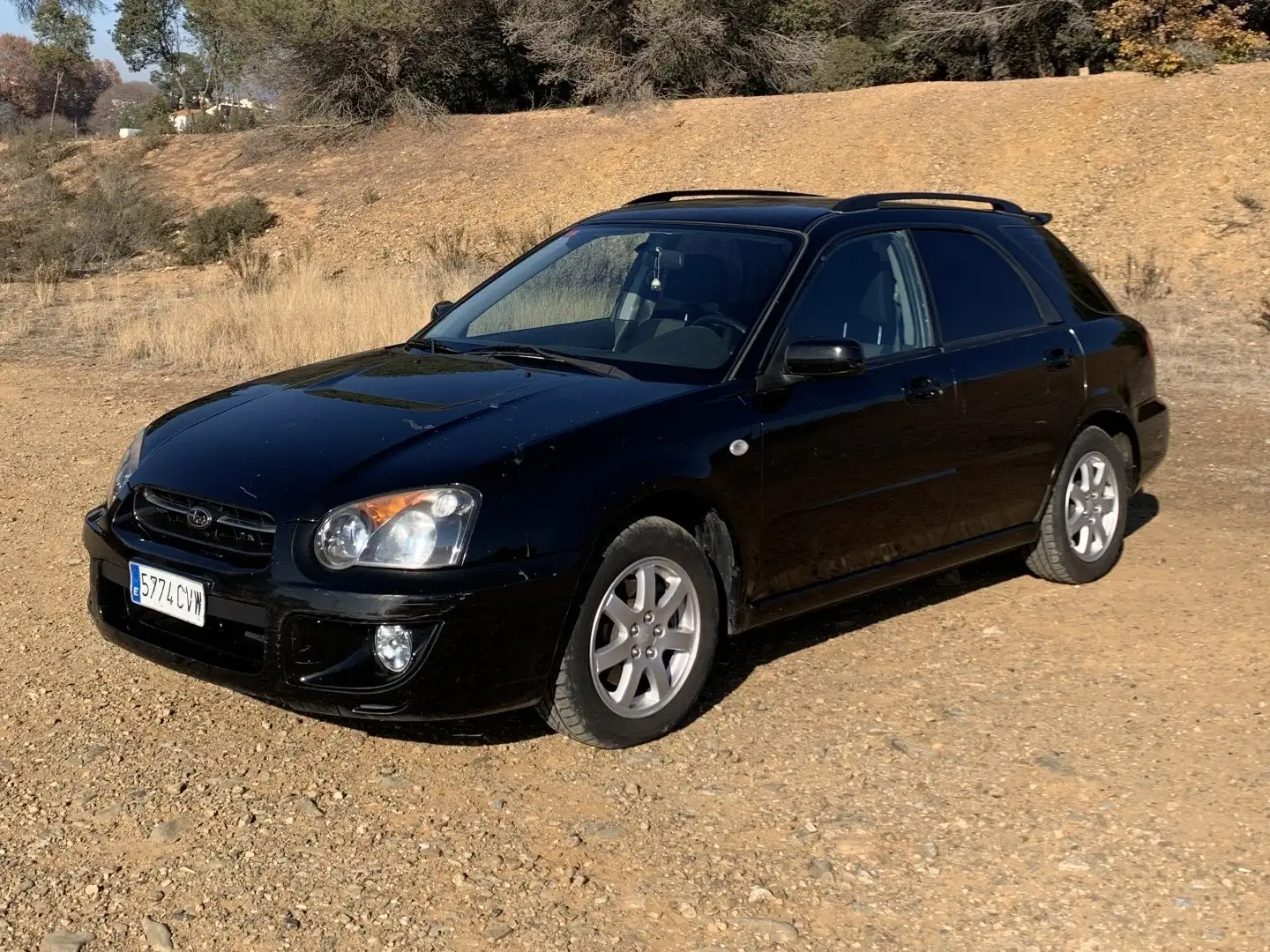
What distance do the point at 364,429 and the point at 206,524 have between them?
1.78 feet

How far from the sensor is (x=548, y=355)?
518 cm

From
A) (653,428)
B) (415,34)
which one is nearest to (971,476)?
(653,428)

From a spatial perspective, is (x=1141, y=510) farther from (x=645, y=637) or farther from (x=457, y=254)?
(x=457, y=254)

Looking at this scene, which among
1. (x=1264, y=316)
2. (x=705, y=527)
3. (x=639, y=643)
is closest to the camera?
(x=639, y=643)

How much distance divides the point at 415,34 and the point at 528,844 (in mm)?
31820

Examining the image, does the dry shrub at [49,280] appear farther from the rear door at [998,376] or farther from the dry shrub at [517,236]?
the rear door at [998,376]

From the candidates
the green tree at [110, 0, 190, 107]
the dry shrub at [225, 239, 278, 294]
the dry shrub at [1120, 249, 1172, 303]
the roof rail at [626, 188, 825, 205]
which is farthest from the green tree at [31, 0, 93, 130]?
the roof rail at [626, 188, 825, 205]

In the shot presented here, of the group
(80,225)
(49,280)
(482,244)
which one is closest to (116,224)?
(80,225)

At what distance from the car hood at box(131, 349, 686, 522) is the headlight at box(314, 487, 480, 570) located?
1.6 inches

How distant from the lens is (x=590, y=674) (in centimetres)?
A: 431

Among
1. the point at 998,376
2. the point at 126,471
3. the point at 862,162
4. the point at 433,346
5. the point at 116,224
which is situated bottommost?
the point at 116,224

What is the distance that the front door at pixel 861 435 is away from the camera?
488cm

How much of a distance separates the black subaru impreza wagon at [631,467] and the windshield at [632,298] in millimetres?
14

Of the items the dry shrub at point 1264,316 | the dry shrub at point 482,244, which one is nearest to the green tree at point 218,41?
the dry shrub at point 482,244
